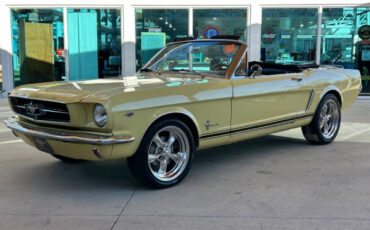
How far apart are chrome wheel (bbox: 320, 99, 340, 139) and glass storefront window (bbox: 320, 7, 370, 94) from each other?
21.1 feet

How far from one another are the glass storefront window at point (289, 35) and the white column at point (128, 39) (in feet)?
12.9

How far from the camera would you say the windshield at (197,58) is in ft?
15.1

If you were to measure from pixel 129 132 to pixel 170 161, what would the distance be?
2.63ft

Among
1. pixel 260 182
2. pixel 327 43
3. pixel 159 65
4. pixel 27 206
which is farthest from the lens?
pixel 327 43

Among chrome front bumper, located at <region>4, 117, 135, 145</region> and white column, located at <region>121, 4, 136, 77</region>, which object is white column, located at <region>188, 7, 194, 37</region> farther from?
chrome front bumper, located at <region>4, 117, 135, 145</region>

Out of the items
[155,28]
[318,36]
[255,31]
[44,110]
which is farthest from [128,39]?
[44,110]

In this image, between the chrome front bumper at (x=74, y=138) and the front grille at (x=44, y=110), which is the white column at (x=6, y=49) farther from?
the chrome front bumper at (x=74, y=138)

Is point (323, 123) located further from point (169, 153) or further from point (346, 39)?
point (346, 39)

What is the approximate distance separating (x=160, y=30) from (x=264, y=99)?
7.93 metres

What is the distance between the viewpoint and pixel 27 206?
339cm

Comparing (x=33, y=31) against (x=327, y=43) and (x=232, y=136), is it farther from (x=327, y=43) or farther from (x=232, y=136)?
(x=232, y=136)

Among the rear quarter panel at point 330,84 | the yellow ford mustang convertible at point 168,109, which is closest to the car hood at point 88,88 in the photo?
the yellow ford mustang convertible at point 168,109

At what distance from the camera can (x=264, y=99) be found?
4.62 meters

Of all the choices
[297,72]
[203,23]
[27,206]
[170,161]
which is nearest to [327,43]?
[203,23]
